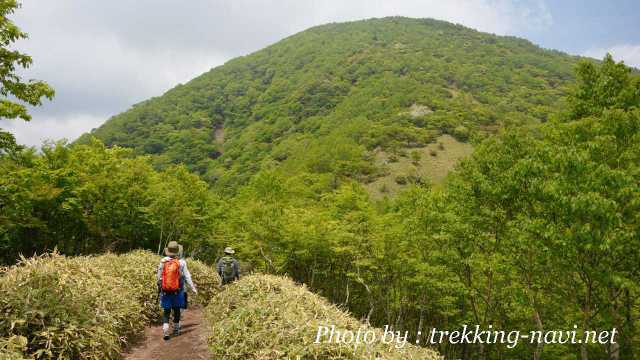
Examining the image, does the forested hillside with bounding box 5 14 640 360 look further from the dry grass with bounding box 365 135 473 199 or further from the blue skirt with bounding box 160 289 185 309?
the blue skirt with bounding box 160 289 185 309

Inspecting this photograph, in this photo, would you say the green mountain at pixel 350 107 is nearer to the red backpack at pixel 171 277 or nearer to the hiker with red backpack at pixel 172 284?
the hiker with red backpack at pixel 172 284

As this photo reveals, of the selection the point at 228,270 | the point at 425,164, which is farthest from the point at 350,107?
the point at 228,270

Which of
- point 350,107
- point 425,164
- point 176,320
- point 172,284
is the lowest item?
point 176,320

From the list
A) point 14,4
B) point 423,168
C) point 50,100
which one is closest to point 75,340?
point 50,100

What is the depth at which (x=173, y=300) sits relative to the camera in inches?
376

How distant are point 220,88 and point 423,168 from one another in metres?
103

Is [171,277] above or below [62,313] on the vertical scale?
above

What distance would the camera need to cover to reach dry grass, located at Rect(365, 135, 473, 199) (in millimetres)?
75125

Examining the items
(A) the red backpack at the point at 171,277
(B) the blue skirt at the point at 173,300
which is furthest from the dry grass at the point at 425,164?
(A) the red backpack at the point at 171,277

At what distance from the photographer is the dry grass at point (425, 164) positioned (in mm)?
75125

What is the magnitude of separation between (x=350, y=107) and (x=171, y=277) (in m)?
112

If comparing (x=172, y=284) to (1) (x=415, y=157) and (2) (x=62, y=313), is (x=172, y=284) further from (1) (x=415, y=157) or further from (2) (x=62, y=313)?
(1) (x=415, y=157)

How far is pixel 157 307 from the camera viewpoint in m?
11.9

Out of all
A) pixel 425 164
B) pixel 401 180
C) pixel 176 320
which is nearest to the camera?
pixel 176 320
